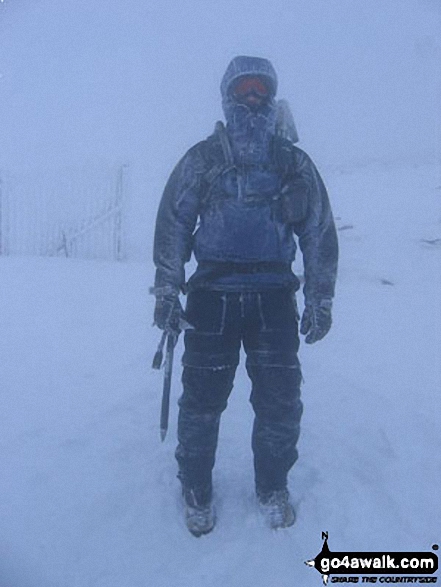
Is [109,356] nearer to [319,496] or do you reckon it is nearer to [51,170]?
[319,496]

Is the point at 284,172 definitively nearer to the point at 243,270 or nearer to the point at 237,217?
the point at 237,217

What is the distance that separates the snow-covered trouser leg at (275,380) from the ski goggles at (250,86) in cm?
108

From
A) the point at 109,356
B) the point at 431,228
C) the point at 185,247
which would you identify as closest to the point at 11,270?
the point at 109,356

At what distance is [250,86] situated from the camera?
2.79 metres

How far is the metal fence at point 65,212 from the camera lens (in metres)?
10.6

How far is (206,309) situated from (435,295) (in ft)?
20.1

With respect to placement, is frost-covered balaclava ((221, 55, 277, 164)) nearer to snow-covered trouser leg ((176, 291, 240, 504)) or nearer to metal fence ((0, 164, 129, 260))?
snow-covered trouser leg ((176, 291, 240, 504))

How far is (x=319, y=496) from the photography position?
3.23 meters

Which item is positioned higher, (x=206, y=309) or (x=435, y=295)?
(x=206, y=309)

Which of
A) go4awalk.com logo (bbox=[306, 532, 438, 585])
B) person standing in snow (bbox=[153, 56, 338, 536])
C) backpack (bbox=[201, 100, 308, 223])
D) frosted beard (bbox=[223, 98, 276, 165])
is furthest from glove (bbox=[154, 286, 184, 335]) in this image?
go4awalk.com logo (bbox=[306, 532, 438, 585])

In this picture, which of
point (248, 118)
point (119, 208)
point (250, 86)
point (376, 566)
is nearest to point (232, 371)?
point (376, 566)

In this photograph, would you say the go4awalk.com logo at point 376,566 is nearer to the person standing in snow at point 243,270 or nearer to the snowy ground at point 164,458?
the snowy ground at point 164,458

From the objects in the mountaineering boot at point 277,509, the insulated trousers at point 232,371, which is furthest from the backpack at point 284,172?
the mountaineering boot at point 277,509

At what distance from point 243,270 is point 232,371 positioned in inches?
22.7
